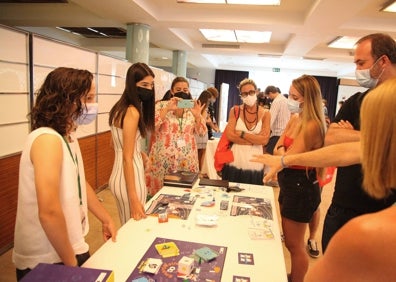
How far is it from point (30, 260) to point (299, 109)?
167cm

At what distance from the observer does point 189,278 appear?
→ 1037mm

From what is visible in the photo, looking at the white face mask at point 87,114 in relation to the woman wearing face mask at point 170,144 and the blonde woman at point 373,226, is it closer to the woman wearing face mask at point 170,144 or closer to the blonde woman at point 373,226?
the woman wearing face mask at point 170,144

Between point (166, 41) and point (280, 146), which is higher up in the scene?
point (166, 41)

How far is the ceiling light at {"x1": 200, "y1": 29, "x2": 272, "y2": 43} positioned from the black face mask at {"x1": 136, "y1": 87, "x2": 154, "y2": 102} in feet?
14.2

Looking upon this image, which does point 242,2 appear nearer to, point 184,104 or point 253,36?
point 253,36

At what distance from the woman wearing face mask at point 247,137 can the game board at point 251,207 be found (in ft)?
2.06

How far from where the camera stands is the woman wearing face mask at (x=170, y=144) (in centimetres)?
222

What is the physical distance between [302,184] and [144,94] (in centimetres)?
106

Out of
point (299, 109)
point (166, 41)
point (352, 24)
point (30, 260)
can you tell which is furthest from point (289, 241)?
point (166, 41)

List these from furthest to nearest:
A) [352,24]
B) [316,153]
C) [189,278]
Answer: [352,24]
[316,153]
[189,278]

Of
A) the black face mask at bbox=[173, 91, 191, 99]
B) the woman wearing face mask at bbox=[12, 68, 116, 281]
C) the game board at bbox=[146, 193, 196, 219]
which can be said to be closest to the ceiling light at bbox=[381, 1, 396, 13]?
the black face mask at bbox=[173, 91, 191, 99]

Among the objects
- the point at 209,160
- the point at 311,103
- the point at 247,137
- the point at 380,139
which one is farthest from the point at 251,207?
the point at 209,160

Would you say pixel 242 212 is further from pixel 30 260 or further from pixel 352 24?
pixel 352 24

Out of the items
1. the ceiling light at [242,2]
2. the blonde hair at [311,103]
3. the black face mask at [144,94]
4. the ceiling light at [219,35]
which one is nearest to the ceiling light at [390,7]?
the ceiling light at [242,2]
